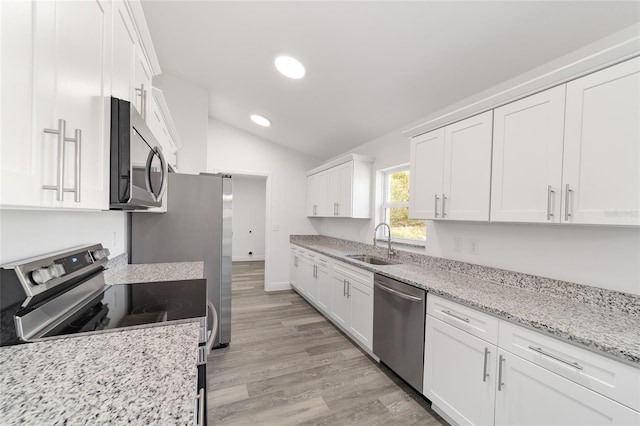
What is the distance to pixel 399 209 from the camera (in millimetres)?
3281

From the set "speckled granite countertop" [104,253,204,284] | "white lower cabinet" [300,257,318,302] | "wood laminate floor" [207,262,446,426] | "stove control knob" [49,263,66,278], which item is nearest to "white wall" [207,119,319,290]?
"white lower cabinet" [300,257,318,302]

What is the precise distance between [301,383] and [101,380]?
1.79 m

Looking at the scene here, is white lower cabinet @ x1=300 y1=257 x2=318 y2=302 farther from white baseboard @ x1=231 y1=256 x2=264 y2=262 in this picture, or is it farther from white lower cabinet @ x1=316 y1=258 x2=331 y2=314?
white baseboard @ x1=231 y1=256 x2=264 y2=262

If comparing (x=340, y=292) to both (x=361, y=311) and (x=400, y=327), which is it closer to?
(x=361, y=311)

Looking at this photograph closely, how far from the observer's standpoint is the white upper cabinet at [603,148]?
1192 mm

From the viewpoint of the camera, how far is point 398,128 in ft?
10.1

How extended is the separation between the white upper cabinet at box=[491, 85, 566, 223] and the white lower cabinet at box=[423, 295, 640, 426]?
0.70 meters

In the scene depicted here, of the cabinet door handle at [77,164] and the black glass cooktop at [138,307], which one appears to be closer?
the cabinet door handle at [77,164]

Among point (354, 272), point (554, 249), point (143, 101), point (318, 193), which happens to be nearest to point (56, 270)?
point (143, 101)

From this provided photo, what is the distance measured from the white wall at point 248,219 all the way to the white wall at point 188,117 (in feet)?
12.3

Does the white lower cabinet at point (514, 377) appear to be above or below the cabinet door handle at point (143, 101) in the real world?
below

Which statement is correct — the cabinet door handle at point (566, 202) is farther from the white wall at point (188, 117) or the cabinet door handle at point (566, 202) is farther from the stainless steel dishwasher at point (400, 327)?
the white wall at point (188, 117)

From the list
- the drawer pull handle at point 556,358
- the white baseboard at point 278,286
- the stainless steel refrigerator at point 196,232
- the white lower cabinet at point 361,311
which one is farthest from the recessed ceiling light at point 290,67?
the white baseboard at point 278,286

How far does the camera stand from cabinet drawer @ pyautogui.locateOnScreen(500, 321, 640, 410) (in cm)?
99
